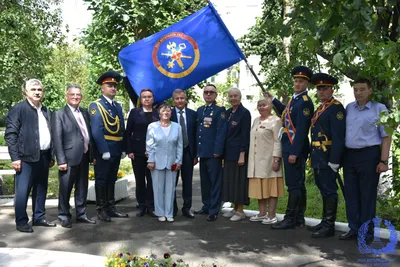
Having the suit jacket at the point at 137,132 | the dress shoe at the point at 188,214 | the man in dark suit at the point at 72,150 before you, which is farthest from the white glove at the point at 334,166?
the man in dark suit at the point at 72,150

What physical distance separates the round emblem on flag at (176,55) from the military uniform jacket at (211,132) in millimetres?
732

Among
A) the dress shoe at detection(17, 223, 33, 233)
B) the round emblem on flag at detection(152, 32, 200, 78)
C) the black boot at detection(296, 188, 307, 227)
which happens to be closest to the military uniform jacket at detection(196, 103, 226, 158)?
the round emblem on flag at detection(152, 32, 200, 78)

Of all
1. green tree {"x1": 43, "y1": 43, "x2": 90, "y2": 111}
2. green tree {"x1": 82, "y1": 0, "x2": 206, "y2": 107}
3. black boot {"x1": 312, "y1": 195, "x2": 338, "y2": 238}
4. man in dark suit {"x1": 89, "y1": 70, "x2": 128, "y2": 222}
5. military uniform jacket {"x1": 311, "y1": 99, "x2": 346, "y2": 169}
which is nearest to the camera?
military uniform jacket {"x1": 311, "y1": 99, "x2": 346, "y2": 169}

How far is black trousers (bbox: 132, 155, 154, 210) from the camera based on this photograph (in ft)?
25.0

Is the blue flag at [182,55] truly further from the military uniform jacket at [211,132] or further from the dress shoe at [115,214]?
the dress shoe at [115,214]

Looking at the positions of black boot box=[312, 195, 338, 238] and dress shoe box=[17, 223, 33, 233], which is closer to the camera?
black boot box=[312, 195, 338, 238]

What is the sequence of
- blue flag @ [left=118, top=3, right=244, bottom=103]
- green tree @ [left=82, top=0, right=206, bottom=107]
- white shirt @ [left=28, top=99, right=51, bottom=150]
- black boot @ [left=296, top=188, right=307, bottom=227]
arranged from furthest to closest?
1. green tree @ [left=82, top=0, right=206, bottom=107]
2. blue flag @ [left=118, top=3, right=244, bottom=103]
3. black boot @ [left=296, top=188, right=307, bottom=227]
4. white shirt @ [left=28, top=99, right=51, bottom=150]

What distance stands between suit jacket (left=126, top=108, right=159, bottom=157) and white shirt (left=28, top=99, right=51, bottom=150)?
1.23m

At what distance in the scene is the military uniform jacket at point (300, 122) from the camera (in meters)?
6.68

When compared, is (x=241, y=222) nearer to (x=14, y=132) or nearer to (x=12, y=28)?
(x=14, y=132)

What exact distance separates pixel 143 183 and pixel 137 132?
816 millimetres

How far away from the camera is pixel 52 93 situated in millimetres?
40219

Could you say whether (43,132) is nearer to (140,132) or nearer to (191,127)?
(140,132)

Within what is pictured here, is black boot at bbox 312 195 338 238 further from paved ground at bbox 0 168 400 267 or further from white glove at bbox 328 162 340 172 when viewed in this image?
white glove at bbox 328 162 340 172
